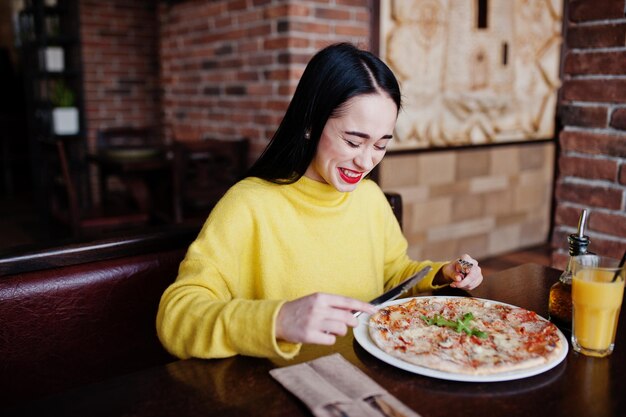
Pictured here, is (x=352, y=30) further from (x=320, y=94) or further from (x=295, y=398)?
(x=295, y=398)

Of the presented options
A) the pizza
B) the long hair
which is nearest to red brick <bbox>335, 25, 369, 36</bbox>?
the long hair

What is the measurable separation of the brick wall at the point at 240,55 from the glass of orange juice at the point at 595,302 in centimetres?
229

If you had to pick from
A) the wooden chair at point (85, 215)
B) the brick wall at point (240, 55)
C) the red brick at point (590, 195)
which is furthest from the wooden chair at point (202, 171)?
the red brick at point (590, 195)

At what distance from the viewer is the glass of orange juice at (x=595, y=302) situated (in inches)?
40.2

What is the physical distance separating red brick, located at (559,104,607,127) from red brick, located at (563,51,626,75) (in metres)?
Result: 0.11

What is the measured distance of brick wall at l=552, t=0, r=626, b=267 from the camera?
5.99 feet

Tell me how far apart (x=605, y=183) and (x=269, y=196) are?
1.12 meters

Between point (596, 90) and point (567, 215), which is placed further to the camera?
point (567, 215)

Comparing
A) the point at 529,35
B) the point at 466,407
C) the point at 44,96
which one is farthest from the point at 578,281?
the point at 44,96

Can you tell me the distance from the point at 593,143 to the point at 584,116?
0.09m

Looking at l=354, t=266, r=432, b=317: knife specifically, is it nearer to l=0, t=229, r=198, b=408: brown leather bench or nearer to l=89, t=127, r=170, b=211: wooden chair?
l=0, t=229, r=198, b=408: brown leather bench

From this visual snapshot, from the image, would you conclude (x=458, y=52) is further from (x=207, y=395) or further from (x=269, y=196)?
(x=207, y=395)

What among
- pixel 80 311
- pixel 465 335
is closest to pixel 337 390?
pixel 465 335

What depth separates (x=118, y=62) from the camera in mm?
5176
